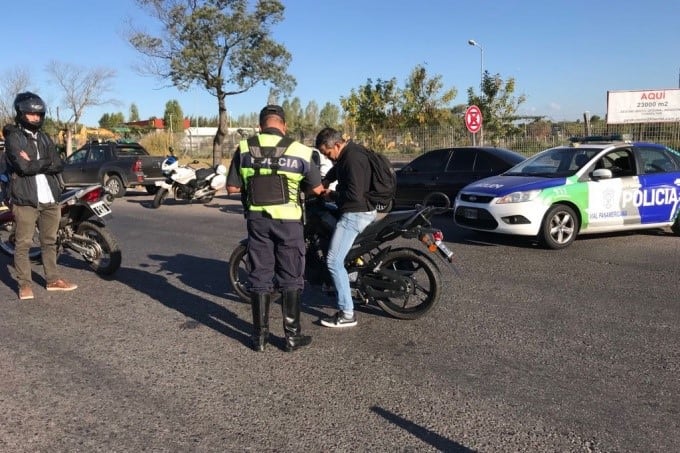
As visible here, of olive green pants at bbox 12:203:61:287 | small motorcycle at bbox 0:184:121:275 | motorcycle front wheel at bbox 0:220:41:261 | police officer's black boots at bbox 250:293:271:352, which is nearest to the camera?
police officer's black boots at bbox 250:293:271:352

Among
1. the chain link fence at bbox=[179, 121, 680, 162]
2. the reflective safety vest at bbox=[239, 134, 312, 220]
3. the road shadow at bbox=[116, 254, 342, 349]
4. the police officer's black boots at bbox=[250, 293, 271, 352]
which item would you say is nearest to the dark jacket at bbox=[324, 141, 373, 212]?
the reflective safety vest at bbox=[239, 134, 312, 220]

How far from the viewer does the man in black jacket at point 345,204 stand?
4949 millimetres

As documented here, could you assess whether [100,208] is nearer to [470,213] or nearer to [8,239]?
[8,239]

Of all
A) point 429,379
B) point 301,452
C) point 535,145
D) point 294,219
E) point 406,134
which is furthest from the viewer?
point 406,134

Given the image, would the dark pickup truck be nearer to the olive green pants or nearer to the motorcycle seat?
the motorcycle seat

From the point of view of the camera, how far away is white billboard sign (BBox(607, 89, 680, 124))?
2489 cm

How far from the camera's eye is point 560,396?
375cm

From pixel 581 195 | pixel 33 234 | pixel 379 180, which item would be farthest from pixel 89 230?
pixel 581 195

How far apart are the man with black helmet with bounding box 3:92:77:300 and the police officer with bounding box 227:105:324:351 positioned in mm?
2639

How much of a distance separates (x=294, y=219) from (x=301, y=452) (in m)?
1.83

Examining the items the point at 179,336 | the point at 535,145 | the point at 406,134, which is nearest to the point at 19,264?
the point at 179,336

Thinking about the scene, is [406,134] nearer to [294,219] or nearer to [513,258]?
[513,258]

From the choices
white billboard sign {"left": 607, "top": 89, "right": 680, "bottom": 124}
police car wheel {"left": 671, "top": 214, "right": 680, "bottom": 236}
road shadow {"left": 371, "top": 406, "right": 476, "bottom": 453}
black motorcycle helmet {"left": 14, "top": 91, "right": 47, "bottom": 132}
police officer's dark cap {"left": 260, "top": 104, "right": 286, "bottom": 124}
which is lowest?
road shadow {"left": 371, "top": 406, "right": 476, "bottom": 453}

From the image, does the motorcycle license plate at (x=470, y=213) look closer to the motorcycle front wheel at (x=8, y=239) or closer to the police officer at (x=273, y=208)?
the police officer at (x=273, y=208)
